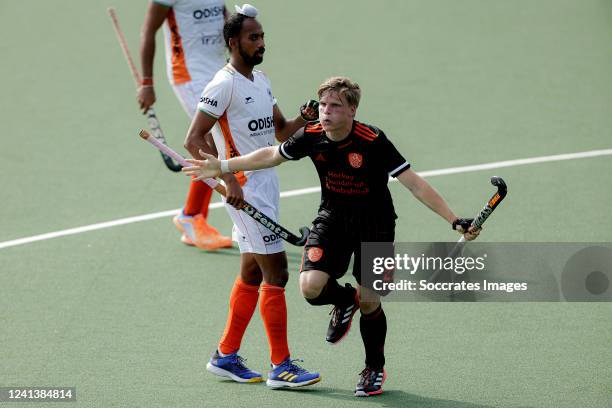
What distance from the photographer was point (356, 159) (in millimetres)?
6410

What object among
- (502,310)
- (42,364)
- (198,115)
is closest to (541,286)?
(502,310)

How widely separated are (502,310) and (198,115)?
2.77 metres

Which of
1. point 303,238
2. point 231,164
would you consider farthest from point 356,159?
point 303,238

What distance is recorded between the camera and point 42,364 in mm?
7258

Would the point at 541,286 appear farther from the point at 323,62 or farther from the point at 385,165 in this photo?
the point at 323,62

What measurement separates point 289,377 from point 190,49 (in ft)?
11.5

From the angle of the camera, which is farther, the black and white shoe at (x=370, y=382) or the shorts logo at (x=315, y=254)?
the black and white shoe at (x=370, y=382)

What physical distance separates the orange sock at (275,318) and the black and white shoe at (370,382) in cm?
52

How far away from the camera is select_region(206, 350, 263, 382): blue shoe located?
6996mm

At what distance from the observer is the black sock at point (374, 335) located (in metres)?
6.74

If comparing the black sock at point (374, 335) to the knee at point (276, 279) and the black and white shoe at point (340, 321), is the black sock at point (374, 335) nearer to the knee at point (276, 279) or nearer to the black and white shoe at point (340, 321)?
the black and white shoe at point (340, 321)

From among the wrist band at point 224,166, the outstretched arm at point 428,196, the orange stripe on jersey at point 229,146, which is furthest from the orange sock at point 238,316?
the outstretched arm at point 428,196

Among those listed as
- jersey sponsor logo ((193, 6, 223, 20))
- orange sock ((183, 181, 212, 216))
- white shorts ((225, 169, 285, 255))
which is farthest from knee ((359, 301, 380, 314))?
jersey sponsor logo ((193, 6, 223, 20))

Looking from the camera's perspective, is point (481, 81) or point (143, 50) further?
point (481, 81)
